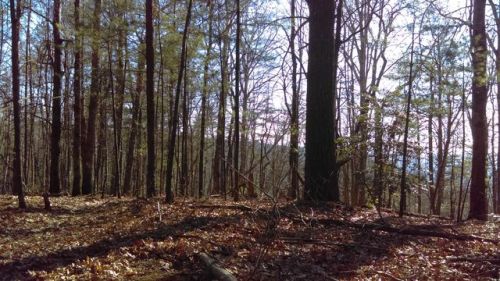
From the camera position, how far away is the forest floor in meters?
5.60

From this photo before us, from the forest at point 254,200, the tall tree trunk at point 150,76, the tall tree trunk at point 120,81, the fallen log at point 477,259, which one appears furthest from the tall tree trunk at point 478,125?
the tall tree trunk at point 120,81

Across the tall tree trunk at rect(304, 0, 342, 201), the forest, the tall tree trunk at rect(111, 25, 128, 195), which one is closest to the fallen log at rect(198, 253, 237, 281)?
the forest

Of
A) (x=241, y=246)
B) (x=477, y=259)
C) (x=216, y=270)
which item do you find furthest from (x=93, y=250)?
(x=477, y=259)

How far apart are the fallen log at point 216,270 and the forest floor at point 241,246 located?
0.09 metres

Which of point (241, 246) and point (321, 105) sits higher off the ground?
point (321, 105)

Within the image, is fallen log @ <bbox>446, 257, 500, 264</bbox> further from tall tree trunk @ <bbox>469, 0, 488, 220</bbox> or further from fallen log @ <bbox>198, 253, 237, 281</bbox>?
tall tree trunk @ <bbox>469, 0, 488, 220</bbox>

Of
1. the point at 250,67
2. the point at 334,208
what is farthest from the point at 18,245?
the point at 250,67

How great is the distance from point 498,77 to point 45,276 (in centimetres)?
912

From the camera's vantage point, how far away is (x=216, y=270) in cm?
523

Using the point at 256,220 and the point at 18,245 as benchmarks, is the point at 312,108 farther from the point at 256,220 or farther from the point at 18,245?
the point at 18,245

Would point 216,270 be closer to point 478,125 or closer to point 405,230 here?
point 405,230

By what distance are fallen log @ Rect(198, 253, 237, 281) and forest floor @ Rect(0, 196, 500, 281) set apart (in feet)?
0.29

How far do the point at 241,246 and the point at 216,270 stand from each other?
1.38 metres

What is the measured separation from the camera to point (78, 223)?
902 centimetres
